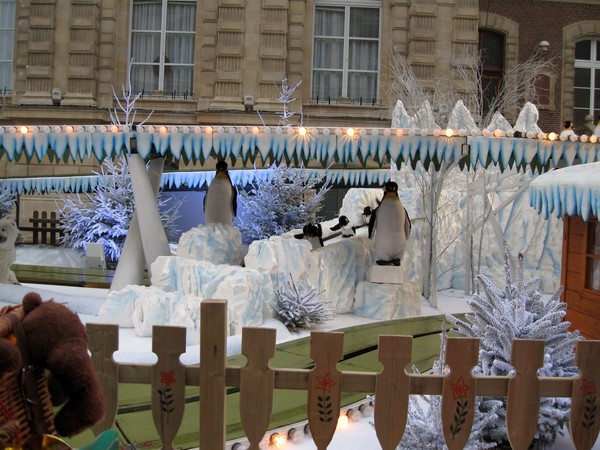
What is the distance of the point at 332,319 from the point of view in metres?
9.54

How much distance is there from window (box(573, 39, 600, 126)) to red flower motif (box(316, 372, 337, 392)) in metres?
23.9

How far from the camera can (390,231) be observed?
10.3 meters

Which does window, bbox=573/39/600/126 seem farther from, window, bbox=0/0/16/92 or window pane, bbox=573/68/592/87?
window, bbox=0/0/16/92

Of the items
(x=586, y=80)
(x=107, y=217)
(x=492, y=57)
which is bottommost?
(x=107, y=217)

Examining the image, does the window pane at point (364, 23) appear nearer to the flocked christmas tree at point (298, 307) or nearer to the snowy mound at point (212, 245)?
the snowy mound at point (212, 245)

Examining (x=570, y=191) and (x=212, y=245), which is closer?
(x=570, y=191)

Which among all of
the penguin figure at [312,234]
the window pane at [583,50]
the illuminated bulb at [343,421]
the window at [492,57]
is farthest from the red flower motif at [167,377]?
the window pane at [583,50]

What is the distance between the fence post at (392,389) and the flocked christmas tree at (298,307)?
5305 millimetres

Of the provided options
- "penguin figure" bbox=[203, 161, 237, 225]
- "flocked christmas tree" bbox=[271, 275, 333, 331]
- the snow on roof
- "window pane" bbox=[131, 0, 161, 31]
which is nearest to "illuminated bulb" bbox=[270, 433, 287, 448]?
the snow on roof

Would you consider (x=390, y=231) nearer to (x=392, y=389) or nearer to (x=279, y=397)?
(x=279, y=397)

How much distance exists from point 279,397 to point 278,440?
1.01 meters

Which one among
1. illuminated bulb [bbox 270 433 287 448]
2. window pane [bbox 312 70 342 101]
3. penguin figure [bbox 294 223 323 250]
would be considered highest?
window pane [bbox 312 70 342 101]

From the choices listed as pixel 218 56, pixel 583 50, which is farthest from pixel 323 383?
pixel 583 50

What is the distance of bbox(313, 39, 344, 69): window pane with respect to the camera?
67.5 feet
